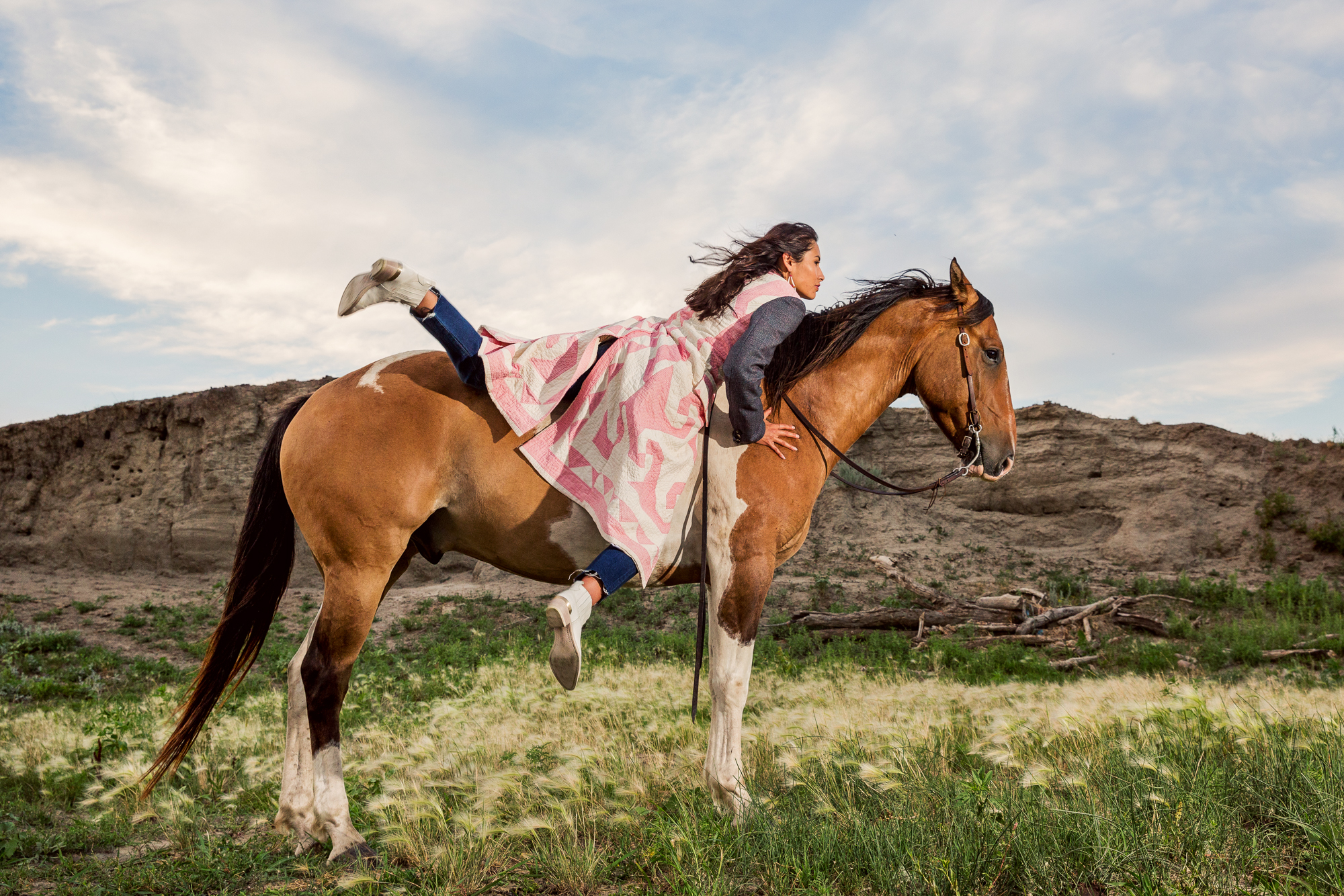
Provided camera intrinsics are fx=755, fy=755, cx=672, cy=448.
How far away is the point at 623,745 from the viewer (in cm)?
471

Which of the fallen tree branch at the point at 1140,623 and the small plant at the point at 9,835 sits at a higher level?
the small plant at the point at 9,835

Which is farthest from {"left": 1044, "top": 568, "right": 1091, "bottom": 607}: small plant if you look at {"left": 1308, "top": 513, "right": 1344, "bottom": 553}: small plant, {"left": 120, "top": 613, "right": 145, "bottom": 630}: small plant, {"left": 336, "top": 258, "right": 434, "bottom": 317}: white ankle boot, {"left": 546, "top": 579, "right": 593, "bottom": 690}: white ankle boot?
{"left": 120, "top": 613, "right": 145, "bottom": 630}: small plant

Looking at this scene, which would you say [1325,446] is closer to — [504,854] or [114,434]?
[504,854]

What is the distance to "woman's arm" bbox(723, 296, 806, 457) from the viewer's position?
3479mm

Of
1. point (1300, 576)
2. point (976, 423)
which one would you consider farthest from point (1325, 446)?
point (976, 423)

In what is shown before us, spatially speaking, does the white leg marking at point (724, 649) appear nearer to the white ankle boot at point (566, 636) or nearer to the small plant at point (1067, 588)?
the white ankle boot at point (566, 636)

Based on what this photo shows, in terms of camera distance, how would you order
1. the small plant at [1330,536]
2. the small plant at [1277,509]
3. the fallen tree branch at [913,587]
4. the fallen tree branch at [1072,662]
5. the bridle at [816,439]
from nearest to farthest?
1. the bridle at [816,439]
2. the fallen tree branch at [1072,662]
3. the fallen tree branch at [913,587]
4. the small plant at [1330,536]
5. the small plant at [1277,509]

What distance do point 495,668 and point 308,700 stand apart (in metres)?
5.24

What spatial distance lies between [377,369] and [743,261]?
1961 mm

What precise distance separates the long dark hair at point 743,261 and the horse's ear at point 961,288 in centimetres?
77

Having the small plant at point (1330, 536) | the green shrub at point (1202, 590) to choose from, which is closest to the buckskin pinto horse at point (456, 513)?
the green shrub at point (1202, 590)

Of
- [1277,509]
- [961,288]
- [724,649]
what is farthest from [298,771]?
[1277,509]

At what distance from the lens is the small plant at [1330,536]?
48.2 ft

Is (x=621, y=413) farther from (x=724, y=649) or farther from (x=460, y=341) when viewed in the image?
(x=724, y=649)
